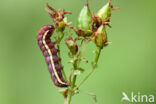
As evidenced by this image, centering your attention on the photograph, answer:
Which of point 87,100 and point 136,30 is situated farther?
point 136,30

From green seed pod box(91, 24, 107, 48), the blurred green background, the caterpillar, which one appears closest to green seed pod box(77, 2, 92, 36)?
green seed pod box(91, 24, 107, 48)

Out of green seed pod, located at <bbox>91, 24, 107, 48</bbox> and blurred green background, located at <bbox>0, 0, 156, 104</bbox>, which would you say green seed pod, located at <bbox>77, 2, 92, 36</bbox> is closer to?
green seed pod, located at <bbox>91, 24, 107, 48</bbox>

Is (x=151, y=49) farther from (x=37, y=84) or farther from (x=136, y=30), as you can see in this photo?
(x=37, y=84)

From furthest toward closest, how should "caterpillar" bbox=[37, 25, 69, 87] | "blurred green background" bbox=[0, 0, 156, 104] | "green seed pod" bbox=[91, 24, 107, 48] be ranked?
"blurred green background" bbox=[0, 0, 156, 104] < "caterpillar" bbox=[37, 25, 69, 87] < "green seed pod" bbox=[91, 24, 107, 48]

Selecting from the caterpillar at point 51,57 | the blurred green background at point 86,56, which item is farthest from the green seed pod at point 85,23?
the blurred green background at point 86,56

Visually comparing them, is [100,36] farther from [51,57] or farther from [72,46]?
[51,57]

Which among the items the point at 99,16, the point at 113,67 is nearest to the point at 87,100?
the point at 113,67
